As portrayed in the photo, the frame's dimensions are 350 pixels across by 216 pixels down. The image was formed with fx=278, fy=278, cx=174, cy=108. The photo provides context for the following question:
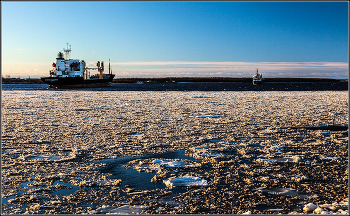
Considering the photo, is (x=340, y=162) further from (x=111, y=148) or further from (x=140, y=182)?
(x=111, y=148)

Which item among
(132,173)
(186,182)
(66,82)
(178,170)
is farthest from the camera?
(66,82)

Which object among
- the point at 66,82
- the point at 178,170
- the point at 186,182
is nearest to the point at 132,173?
the point at 178,170

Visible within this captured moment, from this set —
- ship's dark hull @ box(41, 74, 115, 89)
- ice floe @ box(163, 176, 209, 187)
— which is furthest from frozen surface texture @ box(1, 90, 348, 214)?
ship's dark hull @ box(41, 74, 115, 89)

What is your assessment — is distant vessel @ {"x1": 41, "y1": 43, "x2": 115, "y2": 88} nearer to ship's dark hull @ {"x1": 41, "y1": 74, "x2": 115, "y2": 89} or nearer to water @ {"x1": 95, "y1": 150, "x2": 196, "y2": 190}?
ship's dark hull @ {"x1": 41, "y1": 74, "x2": 115, "y2": 89}

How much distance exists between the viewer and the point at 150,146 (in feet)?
18.5

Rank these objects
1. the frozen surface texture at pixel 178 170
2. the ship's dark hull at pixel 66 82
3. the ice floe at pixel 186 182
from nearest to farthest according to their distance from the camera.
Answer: the frozen surface texture at pixel 178 170
the ice floe at pixel 186 182
the ship's dark hull at pixel 66 82

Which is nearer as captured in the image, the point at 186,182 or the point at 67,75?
the point at 186,182

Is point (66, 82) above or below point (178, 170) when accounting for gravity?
above

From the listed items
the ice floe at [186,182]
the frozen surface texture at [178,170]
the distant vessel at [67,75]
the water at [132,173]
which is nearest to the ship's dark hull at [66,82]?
the distant vessel at [67,75]

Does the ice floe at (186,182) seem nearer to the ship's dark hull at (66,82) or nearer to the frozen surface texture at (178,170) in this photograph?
the frozen surface texture at (178,170)

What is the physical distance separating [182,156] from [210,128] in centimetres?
285

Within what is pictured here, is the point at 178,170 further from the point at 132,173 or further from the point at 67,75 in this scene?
the point at 67,75

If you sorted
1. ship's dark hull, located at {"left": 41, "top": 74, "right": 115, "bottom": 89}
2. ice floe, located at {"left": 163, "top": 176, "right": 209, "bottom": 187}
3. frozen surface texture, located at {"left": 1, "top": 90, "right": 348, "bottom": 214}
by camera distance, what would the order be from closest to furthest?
1. frozen surface texture, located at {"left": 1, "top": 90, "right": 348, "bottom": 214}
2. ice floe, located at {"left": 163, "top": 176, "right": 209, "bottom": 187}
3. ship's dark hull, located at {"left": 41, "top": 74, "right": 115, "bottom": 89}

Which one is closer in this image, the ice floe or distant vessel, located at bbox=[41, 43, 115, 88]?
the ice floe
